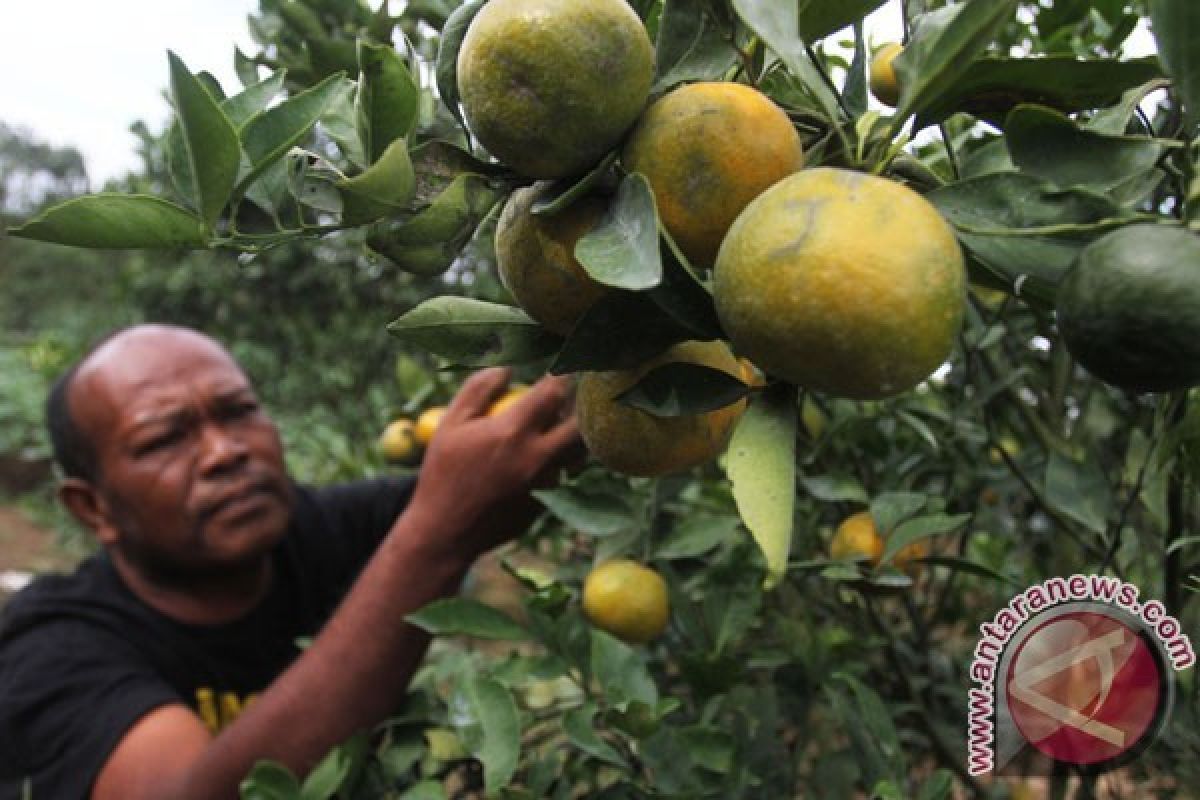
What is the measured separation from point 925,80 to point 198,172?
312 millimetres

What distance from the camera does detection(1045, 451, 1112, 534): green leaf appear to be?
692mm

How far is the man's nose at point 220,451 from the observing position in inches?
58.5

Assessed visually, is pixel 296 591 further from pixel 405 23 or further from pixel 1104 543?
pixel 1104 543

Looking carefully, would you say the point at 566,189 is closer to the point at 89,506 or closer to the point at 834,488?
the point at 834,488

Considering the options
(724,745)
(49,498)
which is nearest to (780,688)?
(724,745)

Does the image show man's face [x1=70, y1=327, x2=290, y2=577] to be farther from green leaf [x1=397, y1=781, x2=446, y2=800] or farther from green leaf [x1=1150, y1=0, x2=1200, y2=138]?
green leaf [x1=1150, y1=0, x2=1200, y2=138]

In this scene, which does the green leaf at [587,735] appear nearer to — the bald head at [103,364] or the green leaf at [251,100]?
the green leaf at [251,100]

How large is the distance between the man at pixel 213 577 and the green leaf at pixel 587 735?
0.88 feet

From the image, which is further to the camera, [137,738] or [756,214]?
[137,738]

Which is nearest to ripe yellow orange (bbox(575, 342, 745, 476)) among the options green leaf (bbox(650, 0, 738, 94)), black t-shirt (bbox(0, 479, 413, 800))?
green leaf (bbox(650, 0, 738, 94))

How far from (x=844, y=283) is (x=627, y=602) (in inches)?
20.3

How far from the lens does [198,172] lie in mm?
458

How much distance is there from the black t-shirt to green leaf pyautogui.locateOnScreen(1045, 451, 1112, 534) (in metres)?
1.05

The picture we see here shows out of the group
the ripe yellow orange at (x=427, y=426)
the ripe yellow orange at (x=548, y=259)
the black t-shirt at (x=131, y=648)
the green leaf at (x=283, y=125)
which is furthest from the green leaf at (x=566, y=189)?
the black t-shirt at (x=131, y=648)
